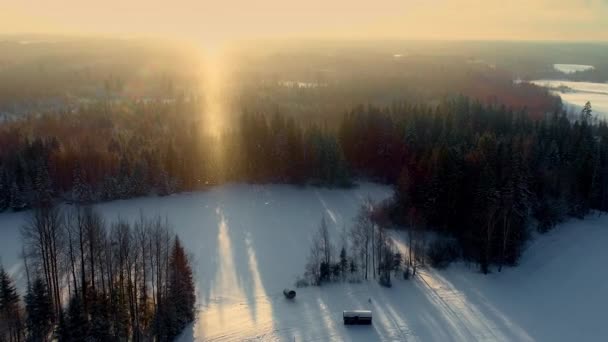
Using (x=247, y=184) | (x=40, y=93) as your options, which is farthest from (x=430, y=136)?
(x=40, y=93)

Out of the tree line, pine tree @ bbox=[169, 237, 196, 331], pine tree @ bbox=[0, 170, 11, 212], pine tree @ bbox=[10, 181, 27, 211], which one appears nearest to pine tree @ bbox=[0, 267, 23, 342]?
pine tree @ bbox=[169, 237, 196, 331]

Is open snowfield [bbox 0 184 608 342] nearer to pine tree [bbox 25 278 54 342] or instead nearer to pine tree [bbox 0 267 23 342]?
pine tree [bbox 25 278 54 342]

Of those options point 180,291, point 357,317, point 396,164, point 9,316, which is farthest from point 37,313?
point 396,164

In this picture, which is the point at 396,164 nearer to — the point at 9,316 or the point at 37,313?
the point at 37,313

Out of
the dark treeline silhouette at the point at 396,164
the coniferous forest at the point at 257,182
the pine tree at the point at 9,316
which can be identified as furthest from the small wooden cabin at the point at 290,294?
the pine tree at the point at 9,316

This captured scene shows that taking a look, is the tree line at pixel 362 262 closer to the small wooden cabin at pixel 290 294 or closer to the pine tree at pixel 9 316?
the small wooden cabin at pixel 290 294
